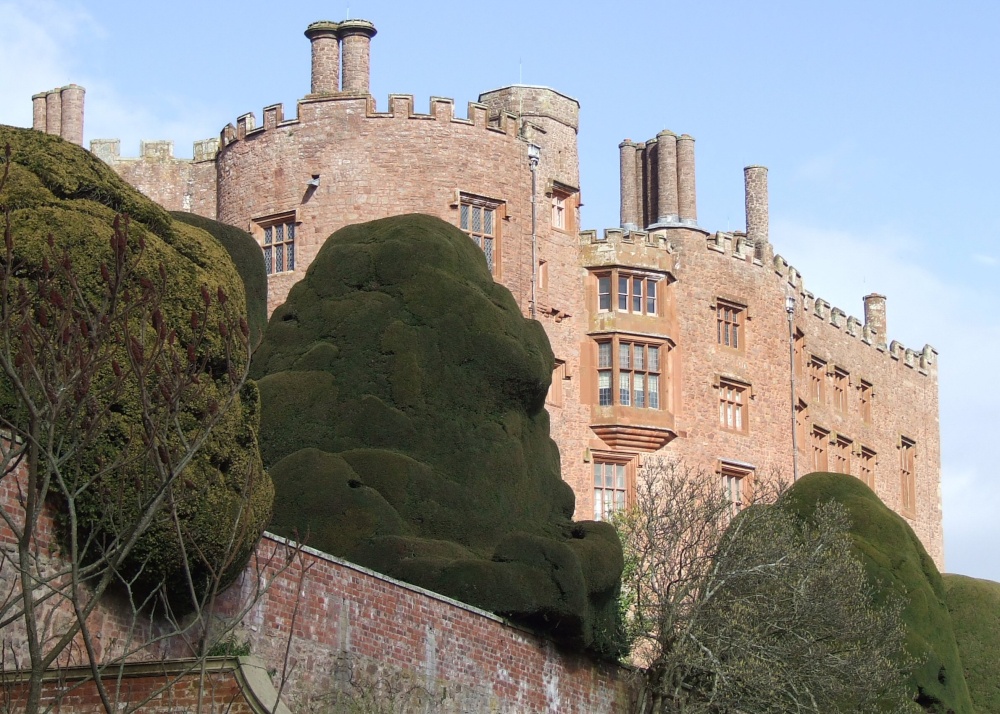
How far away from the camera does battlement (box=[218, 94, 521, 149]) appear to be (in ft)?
90.5

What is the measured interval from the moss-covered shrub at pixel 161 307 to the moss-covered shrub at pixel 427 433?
3.49 meters

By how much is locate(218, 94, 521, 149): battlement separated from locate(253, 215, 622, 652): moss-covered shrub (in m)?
6.67

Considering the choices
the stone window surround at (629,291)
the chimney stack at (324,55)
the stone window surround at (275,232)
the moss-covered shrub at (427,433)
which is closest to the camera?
the moss-covered shrub at (427,433)

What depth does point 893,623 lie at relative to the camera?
21594 mm

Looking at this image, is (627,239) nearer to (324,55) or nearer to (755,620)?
(324,55)

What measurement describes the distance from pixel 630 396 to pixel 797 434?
5.66 meters

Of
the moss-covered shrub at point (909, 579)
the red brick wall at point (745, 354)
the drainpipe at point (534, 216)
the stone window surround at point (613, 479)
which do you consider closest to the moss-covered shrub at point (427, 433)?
the moss-covered shrub at point (909, 579)

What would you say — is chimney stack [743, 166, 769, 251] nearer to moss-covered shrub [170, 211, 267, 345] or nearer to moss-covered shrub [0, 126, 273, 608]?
moss-covered shrub [170, 211, 267, 345]

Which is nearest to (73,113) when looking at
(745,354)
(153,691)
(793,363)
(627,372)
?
(627,372)

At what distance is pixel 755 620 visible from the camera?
2092 cm

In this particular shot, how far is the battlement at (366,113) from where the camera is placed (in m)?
27.6

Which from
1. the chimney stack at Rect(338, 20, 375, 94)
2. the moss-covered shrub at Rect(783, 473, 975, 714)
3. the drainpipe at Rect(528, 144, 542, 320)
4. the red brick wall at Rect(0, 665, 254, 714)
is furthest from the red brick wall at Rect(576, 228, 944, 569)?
the red brick wall at Rect(0, 665, 254, 714)

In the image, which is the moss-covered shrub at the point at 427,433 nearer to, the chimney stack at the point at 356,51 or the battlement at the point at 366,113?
the battlement at the point at 366,113

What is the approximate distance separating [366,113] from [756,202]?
1507 centimetres
